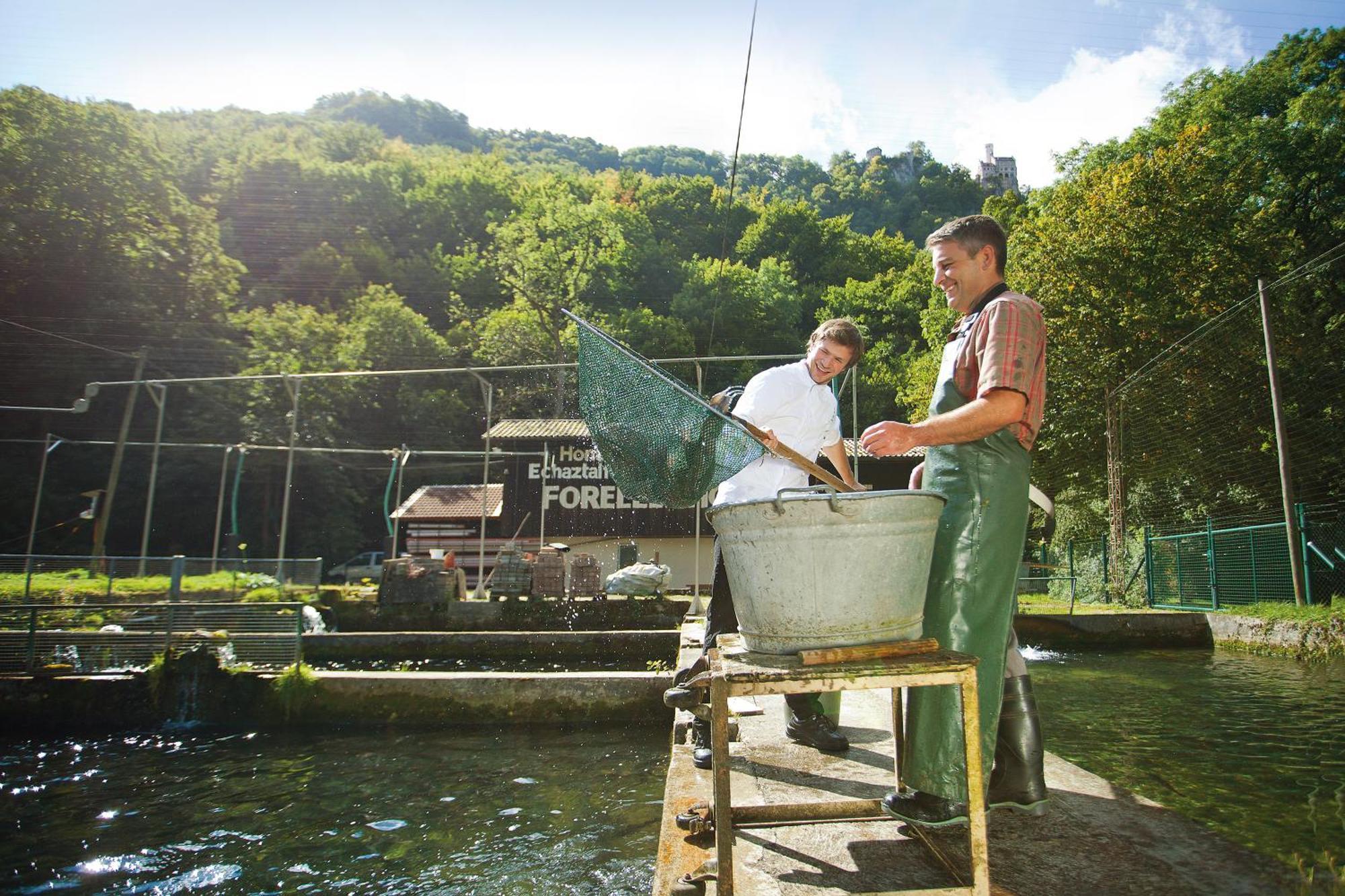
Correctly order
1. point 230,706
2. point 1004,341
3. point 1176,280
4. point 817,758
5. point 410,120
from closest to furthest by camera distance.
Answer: point 1004,341
point 817,758
point 230,706
point 1176,280
point 410,120

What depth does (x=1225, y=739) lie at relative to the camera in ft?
16.7

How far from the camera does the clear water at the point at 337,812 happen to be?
4.25m

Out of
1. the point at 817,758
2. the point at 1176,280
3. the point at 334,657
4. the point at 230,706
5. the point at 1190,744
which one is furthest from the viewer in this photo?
the point at 1176,280

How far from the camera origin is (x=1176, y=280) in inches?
849

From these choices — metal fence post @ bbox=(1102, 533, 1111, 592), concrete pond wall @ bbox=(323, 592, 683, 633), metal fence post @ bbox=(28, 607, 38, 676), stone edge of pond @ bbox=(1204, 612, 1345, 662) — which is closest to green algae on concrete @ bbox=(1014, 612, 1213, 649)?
stone edge of pond @ bbox=(1204, 612, 1345, 662)

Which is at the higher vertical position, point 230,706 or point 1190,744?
point 1190,744

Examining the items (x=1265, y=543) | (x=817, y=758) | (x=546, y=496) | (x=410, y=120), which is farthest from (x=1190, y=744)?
(x=410, y=120)

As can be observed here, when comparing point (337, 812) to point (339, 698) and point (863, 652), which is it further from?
point (863, 652)

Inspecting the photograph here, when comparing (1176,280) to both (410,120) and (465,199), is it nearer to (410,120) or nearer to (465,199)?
(465,199)

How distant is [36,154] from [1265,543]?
46.1 meters

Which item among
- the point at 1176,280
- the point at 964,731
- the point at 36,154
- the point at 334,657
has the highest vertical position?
the point at 36,154

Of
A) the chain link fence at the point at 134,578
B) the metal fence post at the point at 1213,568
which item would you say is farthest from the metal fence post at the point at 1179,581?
the chain link fence at the point at 134,578

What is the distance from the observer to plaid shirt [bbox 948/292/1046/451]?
2.20 metres

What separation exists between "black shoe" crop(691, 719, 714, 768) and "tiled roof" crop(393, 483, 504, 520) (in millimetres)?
32120
